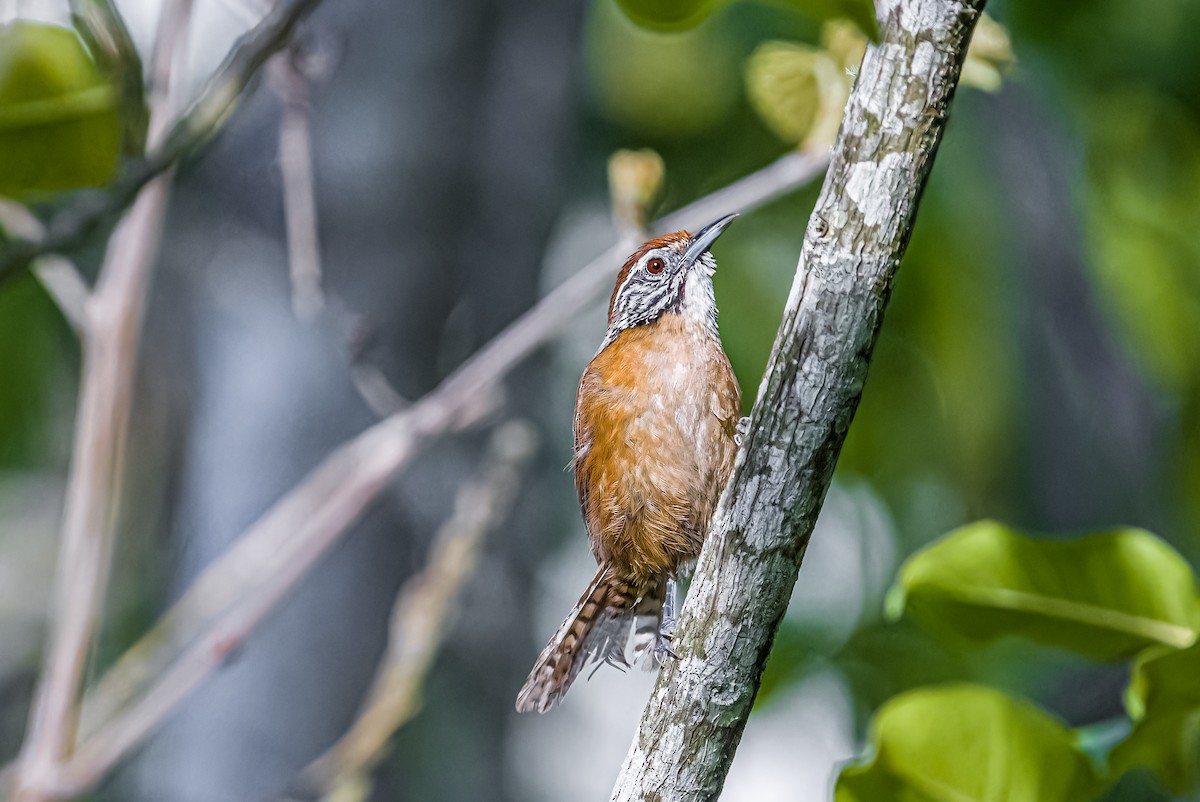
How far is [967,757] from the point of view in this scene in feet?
5.57

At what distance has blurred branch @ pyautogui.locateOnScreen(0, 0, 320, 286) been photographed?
4.50 feet

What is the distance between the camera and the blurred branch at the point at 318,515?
198cm

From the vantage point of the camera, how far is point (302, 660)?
3.00 meters

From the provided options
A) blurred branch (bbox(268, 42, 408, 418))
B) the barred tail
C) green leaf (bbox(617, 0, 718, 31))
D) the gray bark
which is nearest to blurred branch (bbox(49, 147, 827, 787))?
blurred branch (bbox(268, 42, 408, 418))

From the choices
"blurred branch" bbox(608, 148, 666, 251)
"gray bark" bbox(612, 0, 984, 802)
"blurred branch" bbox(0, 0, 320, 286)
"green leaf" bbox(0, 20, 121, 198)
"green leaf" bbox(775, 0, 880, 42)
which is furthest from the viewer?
"blurred branch" bbox(608, 148, 666, 251)

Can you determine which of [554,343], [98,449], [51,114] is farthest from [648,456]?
[554,343]

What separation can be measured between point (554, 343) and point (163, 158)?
248 cm

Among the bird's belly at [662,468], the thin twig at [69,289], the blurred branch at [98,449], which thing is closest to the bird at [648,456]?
the bird's belly at [662,468]

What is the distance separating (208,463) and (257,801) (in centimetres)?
87

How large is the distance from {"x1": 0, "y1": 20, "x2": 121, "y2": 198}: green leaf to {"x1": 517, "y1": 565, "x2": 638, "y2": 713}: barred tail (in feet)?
3.13

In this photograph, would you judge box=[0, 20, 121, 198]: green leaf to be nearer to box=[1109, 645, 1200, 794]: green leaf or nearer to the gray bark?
the gray bark

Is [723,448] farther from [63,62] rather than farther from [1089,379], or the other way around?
[1089,379]

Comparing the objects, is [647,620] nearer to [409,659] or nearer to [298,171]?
[409,659]

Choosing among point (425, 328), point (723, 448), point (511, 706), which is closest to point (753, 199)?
point (723, 448)
